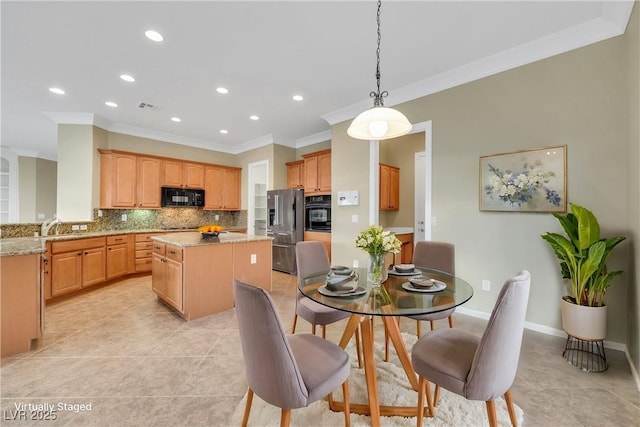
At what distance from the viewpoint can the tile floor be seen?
1604mm

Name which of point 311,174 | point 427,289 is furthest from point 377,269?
point 311,174

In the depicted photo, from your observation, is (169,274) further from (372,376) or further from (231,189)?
(231,189)

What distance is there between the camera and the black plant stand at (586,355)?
6.73 ft

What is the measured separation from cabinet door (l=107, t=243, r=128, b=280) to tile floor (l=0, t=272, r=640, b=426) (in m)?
1.49

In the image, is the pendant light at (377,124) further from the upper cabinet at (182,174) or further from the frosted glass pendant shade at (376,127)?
the upper cabinet at (182,174)

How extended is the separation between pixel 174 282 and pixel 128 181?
3.00 meters

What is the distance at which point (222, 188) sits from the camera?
20.9 feet

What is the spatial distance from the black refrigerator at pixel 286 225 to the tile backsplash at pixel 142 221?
150 centimetres

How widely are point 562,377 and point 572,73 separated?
261 cm

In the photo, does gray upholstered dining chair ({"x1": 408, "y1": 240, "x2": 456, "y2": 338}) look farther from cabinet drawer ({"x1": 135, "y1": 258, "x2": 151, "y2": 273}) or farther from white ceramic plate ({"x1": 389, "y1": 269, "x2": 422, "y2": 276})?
cabinet drawer ({"x1": 135, "y1": 258, "x2": 151, "y2": 273})

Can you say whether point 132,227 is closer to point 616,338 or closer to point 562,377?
point 562,377

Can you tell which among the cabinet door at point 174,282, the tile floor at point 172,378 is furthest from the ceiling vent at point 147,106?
the tile floor at point 172,378

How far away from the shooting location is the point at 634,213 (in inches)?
80.3

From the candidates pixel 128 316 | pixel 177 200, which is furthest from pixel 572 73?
pixel 177 200
